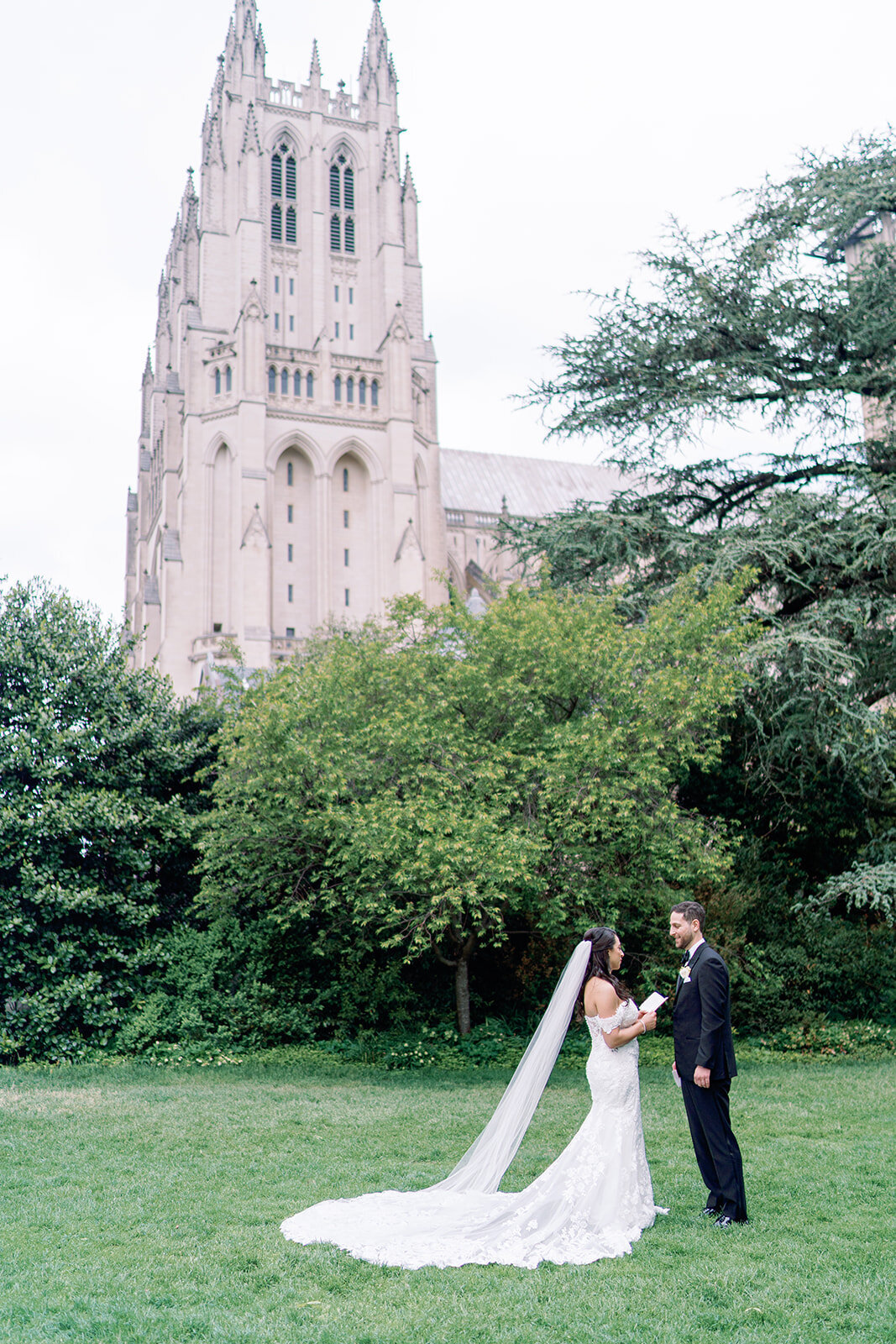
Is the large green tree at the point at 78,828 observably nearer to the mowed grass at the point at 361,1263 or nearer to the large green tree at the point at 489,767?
the large green tree at the point at 489,767

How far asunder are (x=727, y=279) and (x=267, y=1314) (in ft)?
58.6

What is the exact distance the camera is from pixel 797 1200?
7.73 metres

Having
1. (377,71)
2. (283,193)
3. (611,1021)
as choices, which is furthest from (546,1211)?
(377,71)

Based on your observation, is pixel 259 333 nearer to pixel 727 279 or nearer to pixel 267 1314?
pixel 727 279

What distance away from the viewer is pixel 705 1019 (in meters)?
7.20

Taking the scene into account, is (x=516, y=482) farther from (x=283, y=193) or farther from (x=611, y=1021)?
(x=611, y=1021)

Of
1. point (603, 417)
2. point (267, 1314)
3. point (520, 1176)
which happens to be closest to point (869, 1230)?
point (520, 1176)

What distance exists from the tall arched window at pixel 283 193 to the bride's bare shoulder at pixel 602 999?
2497 inches

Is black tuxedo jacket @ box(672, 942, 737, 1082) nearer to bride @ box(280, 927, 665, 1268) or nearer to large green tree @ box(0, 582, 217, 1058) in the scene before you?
bride @ box(280, 927, 665, 1268)

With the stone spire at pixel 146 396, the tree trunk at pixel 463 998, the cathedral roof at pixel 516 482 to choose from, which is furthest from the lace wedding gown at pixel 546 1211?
the stone spire at pixel 146 396

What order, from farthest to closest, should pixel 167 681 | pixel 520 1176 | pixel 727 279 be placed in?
pixel 167 681
pixel 727 279
pixel 520 1176

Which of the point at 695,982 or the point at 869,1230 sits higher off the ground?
the point at 695,982

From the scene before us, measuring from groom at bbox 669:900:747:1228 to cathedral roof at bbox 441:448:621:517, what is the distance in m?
69.7

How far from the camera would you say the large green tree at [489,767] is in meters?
14.4
